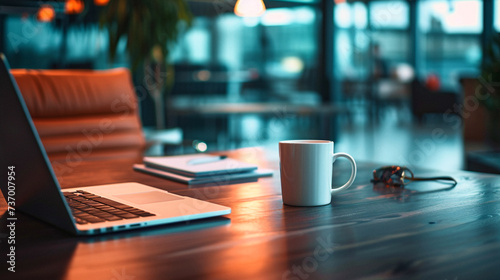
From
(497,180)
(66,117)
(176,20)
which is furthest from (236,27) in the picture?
(497,180)

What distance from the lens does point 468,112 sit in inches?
240

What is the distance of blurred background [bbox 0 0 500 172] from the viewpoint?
5.64 m

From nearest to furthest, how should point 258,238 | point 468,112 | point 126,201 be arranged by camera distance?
point 258,238
point 126,201
point 468,112

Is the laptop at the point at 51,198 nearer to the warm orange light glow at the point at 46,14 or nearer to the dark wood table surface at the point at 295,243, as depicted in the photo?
the dark wood table surface at the point at 295,243

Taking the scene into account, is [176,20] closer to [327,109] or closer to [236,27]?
[327,109]

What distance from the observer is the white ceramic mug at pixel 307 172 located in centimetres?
83

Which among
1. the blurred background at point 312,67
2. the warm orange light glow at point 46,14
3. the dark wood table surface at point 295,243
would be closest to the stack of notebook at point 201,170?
the dark wood table surface at point 295,243

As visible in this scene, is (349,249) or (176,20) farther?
(176,20)

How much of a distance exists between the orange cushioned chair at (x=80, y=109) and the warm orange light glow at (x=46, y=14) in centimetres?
559

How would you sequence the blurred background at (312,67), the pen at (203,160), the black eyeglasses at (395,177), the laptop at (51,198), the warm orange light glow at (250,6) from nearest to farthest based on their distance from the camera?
the laptop at (51,198) < the black eyeglasses at (395,177) < the pen at (203,160) < the warm orange light glow at (250,6) < the blurred background at (312,67)

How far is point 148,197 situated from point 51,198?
0.75ft

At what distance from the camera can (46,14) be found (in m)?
7.64

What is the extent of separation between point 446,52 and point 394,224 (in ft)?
39.7

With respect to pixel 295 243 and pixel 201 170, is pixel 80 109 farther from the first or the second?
pixel 295 243
